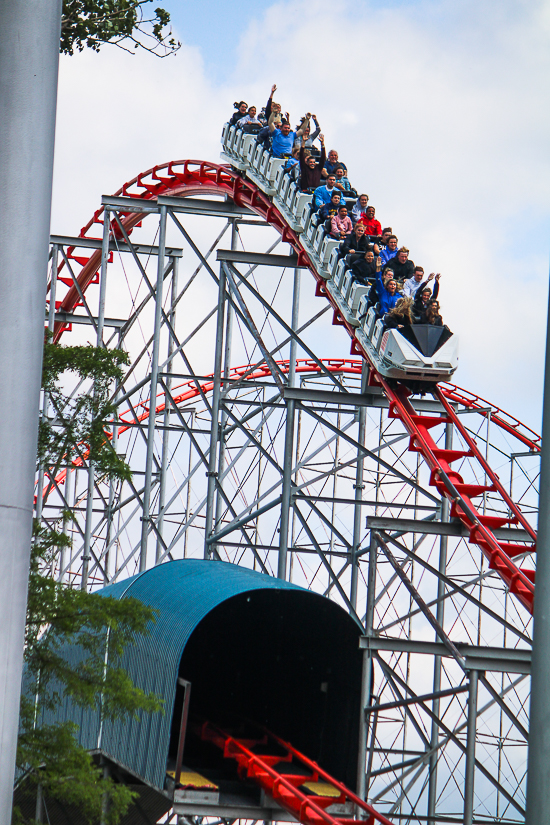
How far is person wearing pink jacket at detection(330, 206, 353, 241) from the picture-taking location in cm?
1717

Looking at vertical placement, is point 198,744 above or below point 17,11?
below

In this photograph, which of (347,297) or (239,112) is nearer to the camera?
(347,297)

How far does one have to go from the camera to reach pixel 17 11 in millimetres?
5727

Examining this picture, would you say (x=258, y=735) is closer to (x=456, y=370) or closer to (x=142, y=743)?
(x=142, y=743)

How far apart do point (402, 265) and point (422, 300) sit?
1422mm

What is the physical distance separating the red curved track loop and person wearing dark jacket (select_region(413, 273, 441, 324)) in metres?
0.91

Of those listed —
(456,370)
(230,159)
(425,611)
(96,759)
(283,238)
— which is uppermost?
(230,159)

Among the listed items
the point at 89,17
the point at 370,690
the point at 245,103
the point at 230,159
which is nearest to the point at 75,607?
the point at 370,690

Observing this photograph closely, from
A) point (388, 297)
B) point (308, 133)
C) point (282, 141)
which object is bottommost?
point (388, 297)

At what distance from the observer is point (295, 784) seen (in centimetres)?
1193

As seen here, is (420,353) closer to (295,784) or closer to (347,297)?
(347,297)

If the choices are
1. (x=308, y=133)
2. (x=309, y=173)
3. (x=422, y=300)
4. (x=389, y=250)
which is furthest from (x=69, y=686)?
(x=308, y=133)

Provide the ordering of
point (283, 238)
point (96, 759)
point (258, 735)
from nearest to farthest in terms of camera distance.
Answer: point (96, 759)
point (258, 735)
point (283, 238)

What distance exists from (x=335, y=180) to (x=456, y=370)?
5.35 meters
